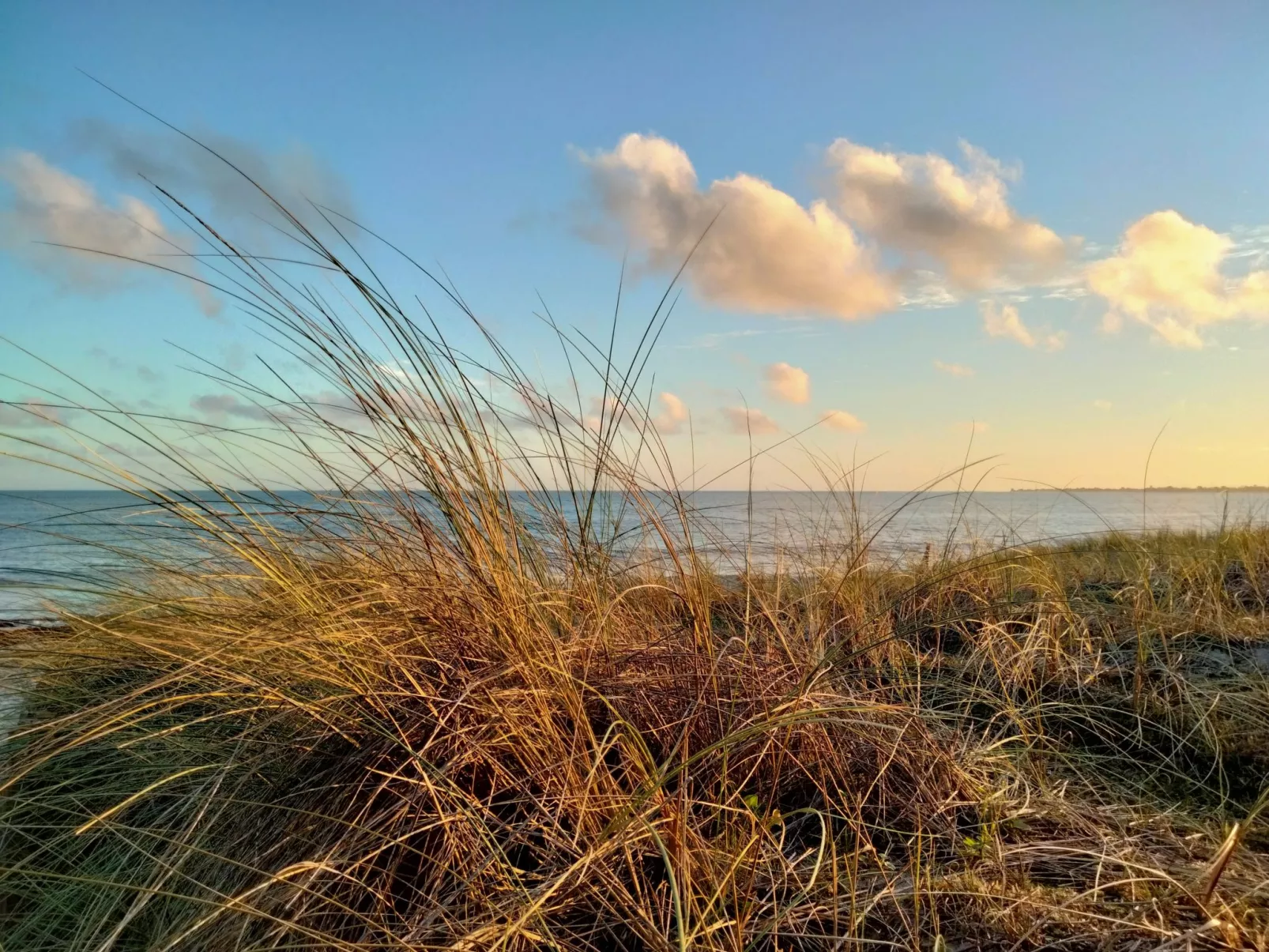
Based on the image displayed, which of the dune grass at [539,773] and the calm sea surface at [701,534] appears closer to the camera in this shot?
the dune grass at [539,773]

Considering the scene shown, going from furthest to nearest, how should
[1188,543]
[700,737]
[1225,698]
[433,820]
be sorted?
[1188,543] < [1225,698] < [700,737] < [433,820]

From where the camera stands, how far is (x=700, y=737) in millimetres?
1652

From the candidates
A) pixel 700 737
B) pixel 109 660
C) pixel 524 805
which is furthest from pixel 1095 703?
pixel 109 660

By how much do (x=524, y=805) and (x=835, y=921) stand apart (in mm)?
612

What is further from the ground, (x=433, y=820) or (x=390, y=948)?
(x=433, y=820)

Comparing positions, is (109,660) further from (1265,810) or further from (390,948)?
(1265,810)

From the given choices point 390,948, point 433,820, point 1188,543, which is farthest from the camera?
point 1188,543

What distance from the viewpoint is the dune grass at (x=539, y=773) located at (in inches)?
48.8

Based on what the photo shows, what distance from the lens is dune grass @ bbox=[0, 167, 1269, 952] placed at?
48.8 inches

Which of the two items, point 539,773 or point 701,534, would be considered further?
point 701,534

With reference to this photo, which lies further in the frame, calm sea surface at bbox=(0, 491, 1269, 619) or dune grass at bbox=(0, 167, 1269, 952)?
calm sea surface at bbox=(0, 491, 1269, 619)

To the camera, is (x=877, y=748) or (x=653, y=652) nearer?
(x=877, y=748)

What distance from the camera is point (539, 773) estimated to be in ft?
4.65

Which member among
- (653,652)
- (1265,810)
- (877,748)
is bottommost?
(1265,810)
